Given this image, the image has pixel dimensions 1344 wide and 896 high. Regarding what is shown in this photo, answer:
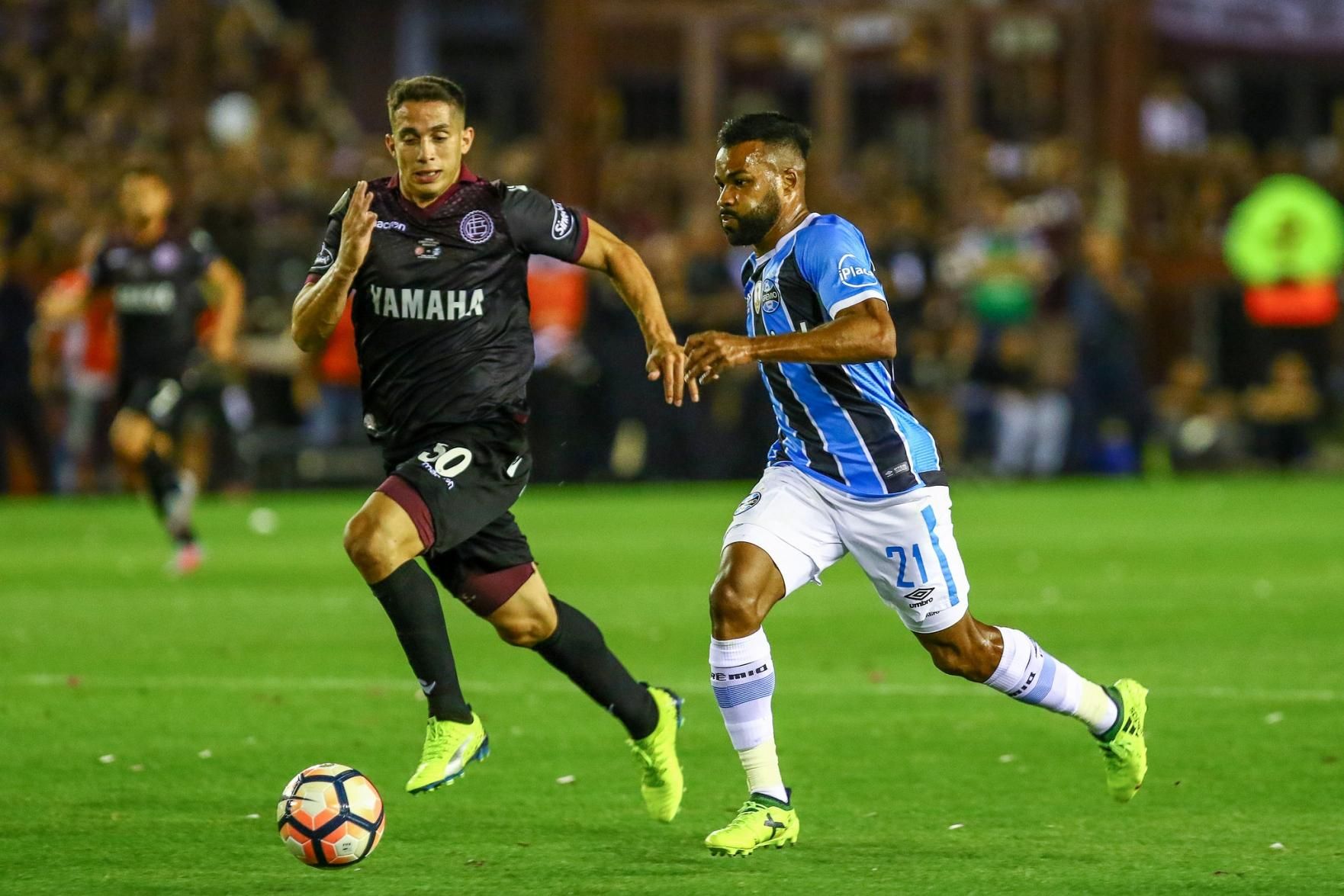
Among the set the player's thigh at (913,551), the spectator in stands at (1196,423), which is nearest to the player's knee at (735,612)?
the player's thigh at (913,551)

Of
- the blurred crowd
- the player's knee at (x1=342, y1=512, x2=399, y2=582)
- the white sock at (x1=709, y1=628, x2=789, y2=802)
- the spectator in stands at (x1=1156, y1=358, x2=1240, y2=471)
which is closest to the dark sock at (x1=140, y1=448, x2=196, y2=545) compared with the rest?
the blurred crowd

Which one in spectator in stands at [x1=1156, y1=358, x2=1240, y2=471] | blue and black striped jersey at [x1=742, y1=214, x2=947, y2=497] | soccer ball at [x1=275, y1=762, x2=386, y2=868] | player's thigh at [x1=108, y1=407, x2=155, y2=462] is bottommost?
spectator in stands at [x1=1156, y1=358, x2=1240, y2=471]

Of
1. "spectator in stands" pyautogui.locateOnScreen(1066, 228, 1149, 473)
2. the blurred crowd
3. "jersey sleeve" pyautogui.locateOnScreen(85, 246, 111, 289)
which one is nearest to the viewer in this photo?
"jersey sleeve" pyautogui.locateOnScreen(85, 246, 111, 289)

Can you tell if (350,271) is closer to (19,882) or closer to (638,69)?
(19,882)

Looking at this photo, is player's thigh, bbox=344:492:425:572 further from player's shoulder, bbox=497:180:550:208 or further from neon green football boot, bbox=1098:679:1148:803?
neon green football boot, bbox=1098:679:1148:803

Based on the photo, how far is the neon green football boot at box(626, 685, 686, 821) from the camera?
6664 mm

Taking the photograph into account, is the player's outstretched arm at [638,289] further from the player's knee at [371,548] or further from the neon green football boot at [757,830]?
the neon green football boot at [757,830]

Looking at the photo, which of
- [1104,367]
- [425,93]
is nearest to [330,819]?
[425,93]

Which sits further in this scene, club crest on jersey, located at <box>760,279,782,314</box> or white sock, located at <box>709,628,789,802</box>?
club crest on jersey, located at <box>760,279,782,314</box>

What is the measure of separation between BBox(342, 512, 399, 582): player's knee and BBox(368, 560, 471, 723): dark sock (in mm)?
71

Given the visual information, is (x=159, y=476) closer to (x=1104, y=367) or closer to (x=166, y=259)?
(x=166, y=259)

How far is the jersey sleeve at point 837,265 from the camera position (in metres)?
6.14

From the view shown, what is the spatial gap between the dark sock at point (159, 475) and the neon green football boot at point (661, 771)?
7553 millimetres

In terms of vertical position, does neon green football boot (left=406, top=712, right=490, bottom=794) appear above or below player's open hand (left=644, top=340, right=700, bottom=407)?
below
